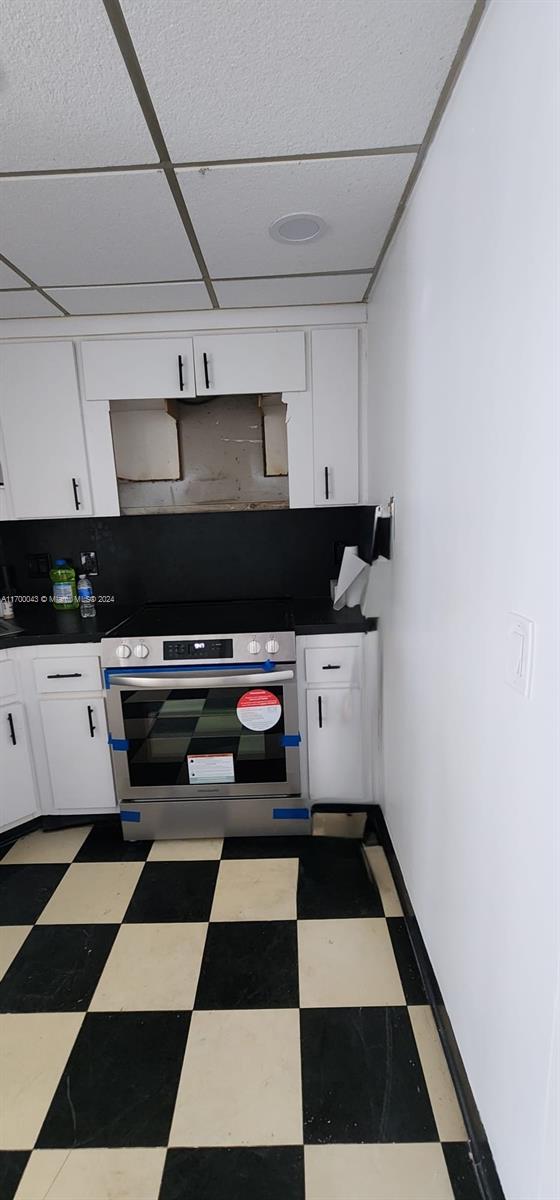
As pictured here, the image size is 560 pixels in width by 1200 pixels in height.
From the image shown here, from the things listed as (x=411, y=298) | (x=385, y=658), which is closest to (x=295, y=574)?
(x=385, y=658)

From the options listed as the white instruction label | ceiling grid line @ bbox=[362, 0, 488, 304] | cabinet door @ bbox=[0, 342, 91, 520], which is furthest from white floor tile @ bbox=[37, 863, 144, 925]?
ceiling grid line @ bbox=[362, 0, 488, 304]

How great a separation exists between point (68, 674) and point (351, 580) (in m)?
1.20

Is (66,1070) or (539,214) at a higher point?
(539,214)

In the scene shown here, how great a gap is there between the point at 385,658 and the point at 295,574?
28.8 inches

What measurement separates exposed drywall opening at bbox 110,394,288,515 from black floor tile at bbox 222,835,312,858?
141 centimetres

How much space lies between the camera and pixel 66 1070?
1324 millimetres

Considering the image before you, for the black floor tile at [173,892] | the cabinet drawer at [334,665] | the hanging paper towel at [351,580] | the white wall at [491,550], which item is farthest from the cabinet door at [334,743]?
the white wall at [491,550]

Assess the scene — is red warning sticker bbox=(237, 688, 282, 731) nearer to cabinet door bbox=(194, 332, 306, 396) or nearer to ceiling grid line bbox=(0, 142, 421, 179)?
cabinet door bbox=(194, 332, 306, 396)

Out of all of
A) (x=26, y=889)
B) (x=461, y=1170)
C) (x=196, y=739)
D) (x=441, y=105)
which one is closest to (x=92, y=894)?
(x=26, y=889)

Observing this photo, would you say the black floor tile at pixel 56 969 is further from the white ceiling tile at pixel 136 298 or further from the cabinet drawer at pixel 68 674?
the white ceiling tile at pixel 136 298

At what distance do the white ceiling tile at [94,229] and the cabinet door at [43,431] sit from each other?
0.46m

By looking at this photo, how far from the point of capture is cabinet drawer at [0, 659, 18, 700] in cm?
213

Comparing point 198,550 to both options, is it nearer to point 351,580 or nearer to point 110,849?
point 351,580

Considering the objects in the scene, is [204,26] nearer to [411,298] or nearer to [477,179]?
[477,179]
